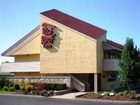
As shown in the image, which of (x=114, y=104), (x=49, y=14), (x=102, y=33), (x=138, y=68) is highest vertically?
(x=49, y=14)

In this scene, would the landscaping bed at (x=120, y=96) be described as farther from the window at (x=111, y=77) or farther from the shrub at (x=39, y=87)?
the window at (x=111, y=77)

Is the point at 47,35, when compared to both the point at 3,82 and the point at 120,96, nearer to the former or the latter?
the point at 3,82

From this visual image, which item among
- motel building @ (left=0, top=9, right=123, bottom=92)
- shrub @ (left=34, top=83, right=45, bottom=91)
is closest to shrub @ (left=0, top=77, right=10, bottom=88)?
motel building @ (left=0, top=9, right=123, bottom=92)

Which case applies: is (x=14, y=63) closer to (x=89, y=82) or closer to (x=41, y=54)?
(x=41, y=54)

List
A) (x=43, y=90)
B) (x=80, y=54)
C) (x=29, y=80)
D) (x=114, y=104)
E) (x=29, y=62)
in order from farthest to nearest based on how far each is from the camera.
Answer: (x=29, y=62), (x=29, y=80), (x=80, y=54), (x=43, y=90), (x=114, y=104)

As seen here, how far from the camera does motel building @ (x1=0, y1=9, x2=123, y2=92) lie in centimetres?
4178

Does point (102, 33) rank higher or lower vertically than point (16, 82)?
higher

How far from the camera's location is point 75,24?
45281mm

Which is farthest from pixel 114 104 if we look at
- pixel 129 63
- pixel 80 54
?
pixel 80 54

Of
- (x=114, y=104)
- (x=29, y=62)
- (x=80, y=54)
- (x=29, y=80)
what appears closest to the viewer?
(x=114, y=104)

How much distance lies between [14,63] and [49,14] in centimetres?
1000

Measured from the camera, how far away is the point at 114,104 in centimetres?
2806

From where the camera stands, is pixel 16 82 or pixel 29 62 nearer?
pixel 16 82

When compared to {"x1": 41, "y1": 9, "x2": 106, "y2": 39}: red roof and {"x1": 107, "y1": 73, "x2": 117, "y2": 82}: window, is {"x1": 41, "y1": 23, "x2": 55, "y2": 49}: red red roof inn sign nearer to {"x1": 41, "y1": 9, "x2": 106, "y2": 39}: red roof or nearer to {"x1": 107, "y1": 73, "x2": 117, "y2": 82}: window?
{"x1": 41, "y1": 9, "x2": 106, "y2": 39}: red roof
